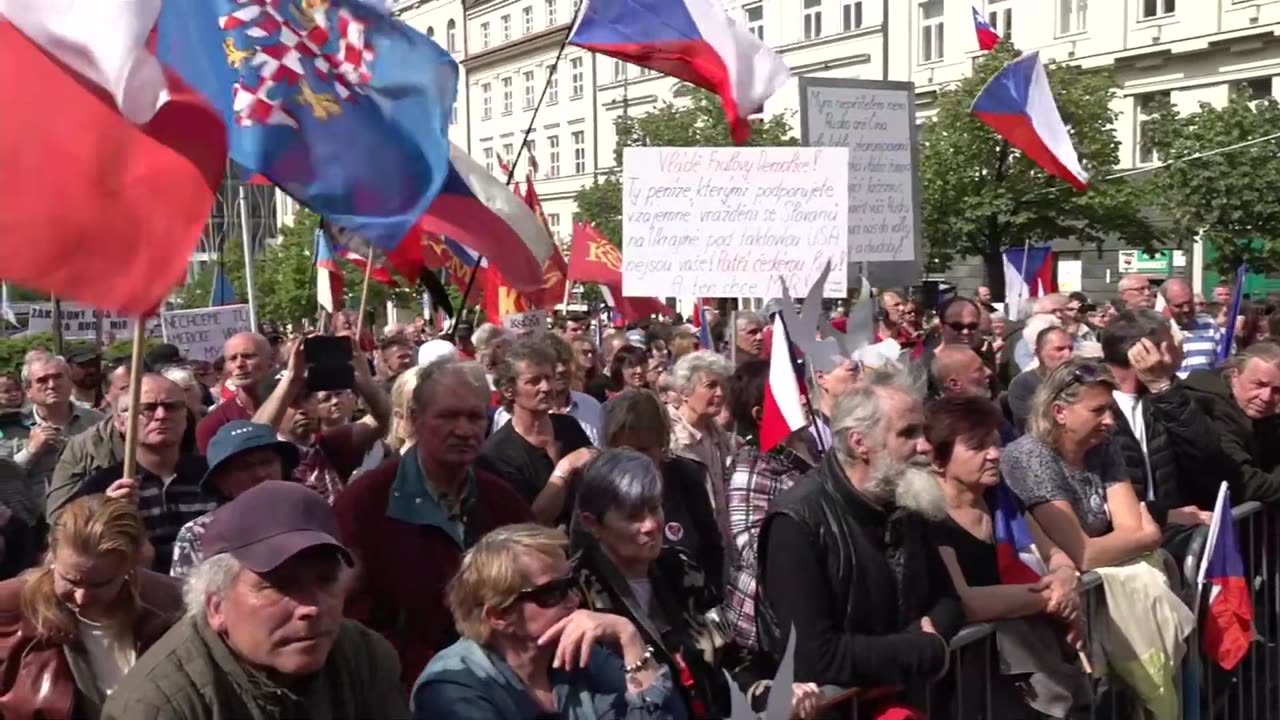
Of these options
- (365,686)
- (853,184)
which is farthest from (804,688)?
(853,184)

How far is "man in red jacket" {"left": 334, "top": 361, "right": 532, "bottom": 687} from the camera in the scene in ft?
12.3

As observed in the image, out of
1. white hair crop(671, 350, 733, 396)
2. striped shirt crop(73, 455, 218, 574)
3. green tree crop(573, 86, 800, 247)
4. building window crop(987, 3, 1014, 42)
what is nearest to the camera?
striped shirt crop(73, 455, 218, 574)

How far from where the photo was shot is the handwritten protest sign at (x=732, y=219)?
21.1 feet

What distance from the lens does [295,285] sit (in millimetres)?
42250

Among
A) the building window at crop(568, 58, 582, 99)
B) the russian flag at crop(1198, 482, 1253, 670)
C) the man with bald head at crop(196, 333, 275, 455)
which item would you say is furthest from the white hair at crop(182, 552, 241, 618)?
the building window at crop(568, 58, 582, 99)

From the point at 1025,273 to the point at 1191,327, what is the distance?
2785mm

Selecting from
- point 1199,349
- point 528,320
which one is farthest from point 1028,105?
point 528,320

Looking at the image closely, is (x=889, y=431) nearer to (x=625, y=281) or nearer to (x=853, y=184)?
(x=625, y=281)

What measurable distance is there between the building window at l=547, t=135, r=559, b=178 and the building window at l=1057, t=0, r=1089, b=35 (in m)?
26.1

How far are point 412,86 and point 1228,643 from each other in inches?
146

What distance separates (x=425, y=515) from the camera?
3906mm

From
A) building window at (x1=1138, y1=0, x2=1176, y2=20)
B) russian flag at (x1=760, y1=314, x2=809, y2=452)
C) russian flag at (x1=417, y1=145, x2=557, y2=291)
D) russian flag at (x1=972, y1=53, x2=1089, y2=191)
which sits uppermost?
building window at (x1=1138, y1=0, x2=1176, y2=20)

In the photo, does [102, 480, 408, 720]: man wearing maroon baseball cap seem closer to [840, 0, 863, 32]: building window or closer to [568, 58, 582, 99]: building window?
[840, 0, 863, 32]: building window

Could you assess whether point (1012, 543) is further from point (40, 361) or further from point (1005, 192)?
point (1005, 192)
